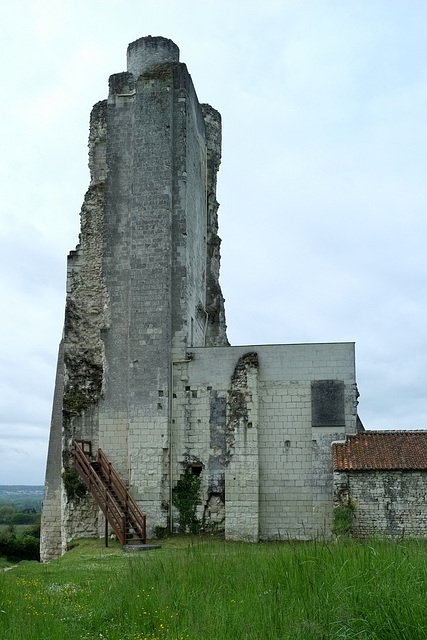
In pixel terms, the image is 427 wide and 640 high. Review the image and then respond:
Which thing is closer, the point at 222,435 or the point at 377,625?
the point at 377,625

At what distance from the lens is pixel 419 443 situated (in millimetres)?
21234

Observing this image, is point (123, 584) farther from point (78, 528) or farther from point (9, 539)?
point (9, 539)

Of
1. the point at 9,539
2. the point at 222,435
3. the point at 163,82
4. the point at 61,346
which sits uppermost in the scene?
the point at 163,82

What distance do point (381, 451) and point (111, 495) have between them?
25.2 feet

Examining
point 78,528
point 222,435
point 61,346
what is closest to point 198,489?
point 222,435

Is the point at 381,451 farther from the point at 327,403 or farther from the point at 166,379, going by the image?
the point at 166,379

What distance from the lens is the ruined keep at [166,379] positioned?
852 inches

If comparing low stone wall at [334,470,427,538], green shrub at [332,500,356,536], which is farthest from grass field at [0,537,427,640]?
low stone wall at [334,470,427,538]

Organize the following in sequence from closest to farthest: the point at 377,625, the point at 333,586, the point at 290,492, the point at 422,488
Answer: the point at 377,625 → the point at 333,586 → the point at 422,488 → the point at 290,492

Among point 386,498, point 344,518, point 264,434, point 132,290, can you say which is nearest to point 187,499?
point 264,434

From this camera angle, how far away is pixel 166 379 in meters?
22.2

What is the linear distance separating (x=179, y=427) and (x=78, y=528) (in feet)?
13.7

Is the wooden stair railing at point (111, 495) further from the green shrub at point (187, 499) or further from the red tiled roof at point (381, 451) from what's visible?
the red tiled roof at point (381, 451)

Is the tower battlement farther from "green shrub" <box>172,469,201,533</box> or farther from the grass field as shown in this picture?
the grass field
